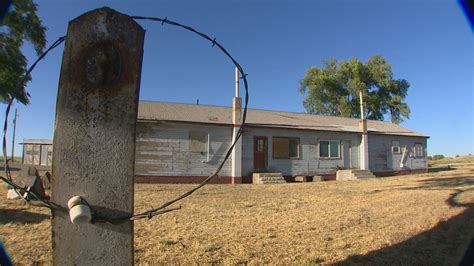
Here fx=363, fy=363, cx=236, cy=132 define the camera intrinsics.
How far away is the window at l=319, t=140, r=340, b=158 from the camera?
870 inches

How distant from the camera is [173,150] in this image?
17.9m

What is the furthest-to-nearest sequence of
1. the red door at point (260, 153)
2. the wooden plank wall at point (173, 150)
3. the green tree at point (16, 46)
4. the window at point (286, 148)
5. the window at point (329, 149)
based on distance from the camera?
the window at point (329, 149), the window at point (286, 148), the red door at point (260, 153), the wooden plank wall at point (173, 150), the green tree at point (16, 46)

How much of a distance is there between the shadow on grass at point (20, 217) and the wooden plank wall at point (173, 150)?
8714mm

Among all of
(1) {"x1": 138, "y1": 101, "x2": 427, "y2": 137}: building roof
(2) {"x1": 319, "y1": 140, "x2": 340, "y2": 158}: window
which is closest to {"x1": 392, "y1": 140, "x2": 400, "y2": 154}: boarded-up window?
(1) {"x1": 138, "y1": 101, "x2": 427, "y2": 137}: building roof

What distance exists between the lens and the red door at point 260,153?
19750 mm

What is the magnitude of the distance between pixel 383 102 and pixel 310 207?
4011 cm

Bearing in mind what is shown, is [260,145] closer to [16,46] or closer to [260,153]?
[260,153]

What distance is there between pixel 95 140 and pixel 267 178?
1654cm

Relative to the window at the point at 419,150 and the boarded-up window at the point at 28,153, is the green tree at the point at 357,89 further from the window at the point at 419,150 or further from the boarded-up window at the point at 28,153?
the boarded-up window at the point at 28,153

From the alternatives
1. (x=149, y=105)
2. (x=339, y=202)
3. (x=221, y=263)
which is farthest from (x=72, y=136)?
(x=149, y=105)

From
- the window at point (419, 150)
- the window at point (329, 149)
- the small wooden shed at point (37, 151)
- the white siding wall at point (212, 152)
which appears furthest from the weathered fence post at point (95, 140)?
the small wooden shed at point (37, 151)

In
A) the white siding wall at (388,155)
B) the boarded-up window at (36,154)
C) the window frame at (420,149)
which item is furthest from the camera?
the boarded-up window at (36,154)

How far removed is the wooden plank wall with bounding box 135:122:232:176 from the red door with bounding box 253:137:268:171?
1.71 m

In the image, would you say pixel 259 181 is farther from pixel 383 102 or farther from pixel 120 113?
pixel 383 102
